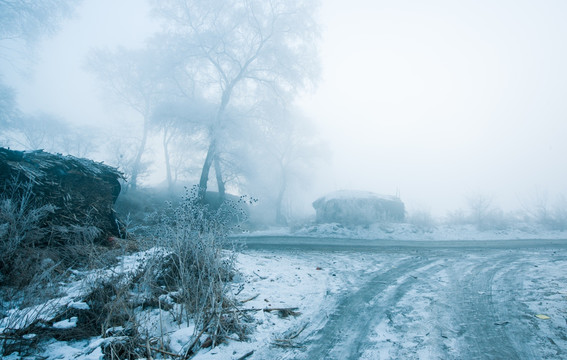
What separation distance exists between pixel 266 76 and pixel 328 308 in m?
13.0

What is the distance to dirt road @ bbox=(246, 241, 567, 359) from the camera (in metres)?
2.42

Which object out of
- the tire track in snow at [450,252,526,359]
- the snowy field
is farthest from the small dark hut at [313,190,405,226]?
the tire track in snow at [450,252,526,359]

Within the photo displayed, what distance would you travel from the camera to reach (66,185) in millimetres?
5098

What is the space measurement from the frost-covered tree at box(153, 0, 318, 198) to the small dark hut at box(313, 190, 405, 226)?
7.69 metres

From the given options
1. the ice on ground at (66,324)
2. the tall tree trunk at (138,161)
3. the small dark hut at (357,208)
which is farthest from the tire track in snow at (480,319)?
the tall tree trunk at (138,161)

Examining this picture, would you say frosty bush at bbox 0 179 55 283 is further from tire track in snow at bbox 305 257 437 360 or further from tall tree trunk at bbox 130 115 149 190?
tall tree trunk at bbox 130 115 149 190

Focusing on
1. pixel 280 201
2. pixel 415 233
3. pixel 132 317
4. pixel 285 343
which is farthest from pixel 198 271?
pixel 280 201

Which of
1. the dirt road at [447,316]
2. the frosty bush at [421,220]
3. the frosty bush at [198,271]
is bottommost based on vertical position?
the dirt road at [447,316]

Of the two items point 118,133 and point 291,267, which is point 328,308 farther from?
point 118,133

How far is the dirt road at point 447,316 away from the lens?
7.93ft

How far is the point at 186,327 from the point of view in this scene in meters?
2.66

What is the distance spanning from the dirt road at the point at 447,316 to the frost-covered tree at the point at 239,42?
35.2ft

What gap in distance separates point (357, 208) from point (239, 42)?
38.3 ft

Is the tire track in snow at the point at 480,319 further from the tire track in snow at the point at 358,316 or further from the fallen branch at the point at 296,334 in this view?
the fallen branch at the point at 296,334
